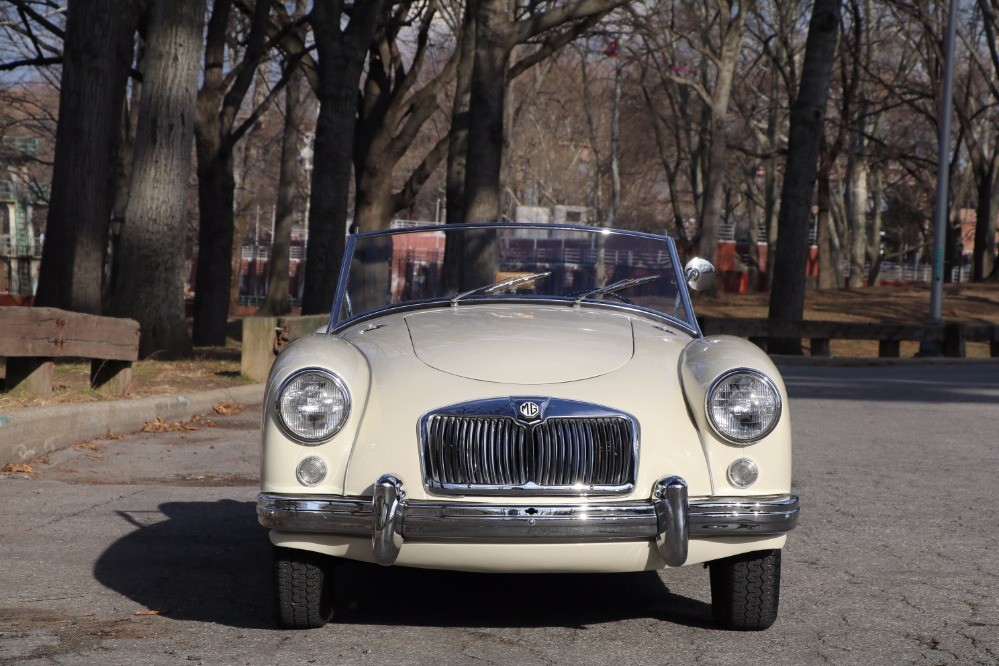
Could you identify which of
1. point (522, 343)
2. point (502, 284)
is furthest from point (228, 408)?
point (522, 343)

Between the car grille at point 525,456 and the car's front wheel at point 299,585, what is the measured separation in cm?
49

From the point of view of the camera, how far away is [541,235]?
6.11 meters

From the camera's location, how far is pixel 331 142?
18.4m

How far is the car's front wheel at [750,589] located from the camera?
4.23m

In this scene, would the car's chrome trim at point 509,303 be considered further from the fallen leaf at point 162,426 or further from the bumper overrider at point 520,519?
the fallen leaf at point 162,426

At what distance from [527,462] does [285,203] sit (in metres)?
29.0

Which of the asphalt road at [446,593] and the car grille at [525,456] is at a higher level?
the car grille at [525,456]

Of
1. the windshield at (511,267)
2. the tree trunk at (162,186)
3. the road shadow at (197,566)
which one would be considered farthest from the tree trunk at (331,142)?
the windshield at (511,267)

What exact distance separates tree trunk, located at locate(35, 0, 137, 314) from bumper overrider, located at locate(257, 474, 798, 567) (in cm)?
1168

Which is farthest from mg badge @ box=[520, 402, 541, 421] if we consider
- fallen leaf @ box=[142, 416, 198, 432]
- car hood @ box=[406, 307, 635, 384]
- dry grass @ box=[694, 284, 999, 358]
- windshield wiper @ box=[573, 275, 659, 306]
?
dry grass @ box=[694, 284, 999, 358]

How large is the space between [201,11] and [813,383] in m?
8.44

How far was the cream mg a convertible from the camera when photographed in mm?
3967

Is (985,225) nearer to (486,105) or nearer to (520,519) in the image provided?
(486,105)

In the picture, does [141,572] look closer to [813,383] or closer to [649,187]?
[813,383]
